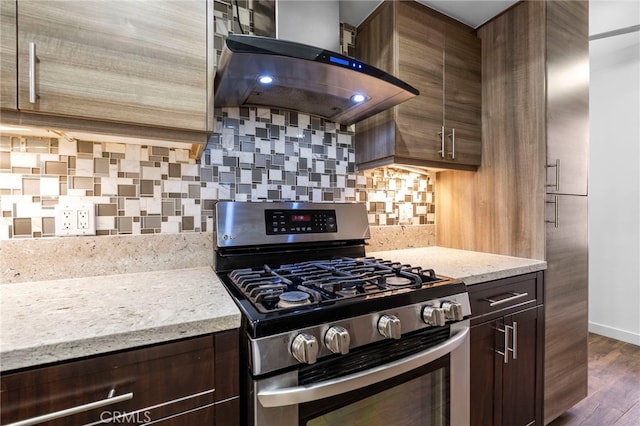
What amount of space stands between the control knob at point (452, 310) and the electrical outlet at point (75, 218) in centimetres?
128

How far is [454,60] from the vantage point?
163cm

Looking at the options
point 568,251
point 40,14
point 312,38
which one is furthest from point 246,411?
point 568,251

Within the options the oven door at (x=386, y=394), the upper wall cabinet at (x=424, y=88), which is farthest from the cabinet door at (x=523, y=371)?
the upper wall cabinet at (x=424, y=88)

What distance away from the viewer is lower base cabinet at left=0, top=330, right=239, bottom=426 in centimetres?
59

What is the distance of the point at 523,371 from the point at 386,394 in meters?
0.85

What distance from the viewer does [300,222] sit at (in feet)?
4.75

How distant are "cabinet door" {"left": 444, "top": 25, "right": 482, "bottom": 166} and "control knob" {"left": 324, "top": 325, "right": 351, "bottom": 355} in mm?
1179

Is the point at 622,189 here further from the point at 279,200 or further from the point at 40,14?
the point at 40,14

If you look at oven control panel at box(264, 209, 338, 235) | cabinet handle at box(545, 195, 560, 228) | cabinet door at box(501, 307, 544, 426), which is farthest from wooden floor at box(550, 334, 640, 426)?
oven control panel at box(264, 209, 338, 235)

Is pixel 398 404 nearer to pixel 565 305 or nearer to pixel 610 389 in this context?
pixel 565 305

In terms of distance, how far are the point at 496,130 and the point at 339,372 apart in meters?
1.51

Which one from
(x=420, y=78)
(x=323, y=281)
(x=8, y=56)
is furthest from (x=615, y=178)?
(x=8, y=56)

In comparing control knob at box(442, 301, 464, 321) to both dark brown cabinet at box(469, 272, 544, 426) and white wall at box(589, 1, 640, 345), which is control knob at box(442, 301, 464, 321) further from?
white wall at box(589, 1, 640, 345)

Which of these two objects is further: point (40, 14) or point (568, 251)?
point (568, 251)
